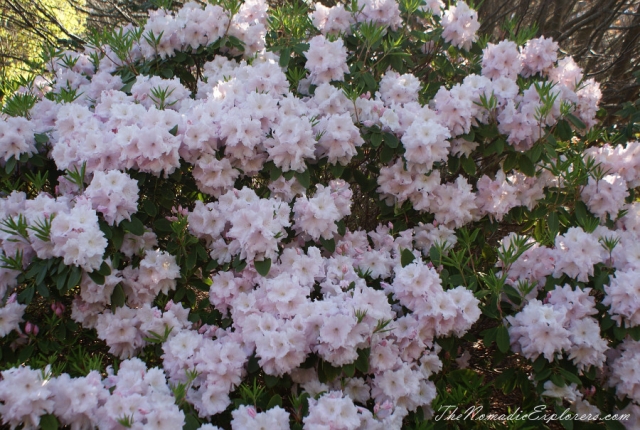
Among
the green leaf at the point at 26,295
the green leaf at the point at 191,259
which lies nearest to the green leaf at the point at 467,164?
the green leaf at the point at 191,259

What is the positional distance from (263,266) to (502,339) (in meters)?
0.97

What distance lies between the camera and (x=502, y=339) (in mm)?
2154

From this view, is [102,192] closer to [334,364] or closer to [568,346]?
[334,364]

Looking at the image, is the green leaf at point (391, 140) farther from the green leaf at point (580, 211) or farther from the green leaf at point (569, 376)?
the green leaf at point (569, 376)

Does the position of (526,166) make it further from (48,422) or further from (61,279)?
(48,422)

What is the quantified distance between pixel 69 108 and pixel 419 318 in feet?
5.77

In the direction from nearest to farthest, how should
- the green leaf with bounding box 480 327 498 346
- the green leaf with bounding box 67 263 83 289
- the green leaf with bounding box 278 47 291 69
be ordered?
the green leaf with bounding box 67 263 83 289
the green leaf with bounding box 480 327 498 346
the green leaf with bounding box 278 47 291 69

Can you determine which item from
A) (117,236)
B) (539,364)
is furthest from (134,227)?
(539,364)

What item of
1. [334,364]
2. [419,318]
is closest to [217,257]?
[334,364]

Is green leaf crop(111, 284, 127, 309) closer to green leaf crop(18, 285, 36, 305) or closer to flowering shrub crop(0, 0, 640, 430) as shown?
flowering shrub crop(0, 0, 640, 430)

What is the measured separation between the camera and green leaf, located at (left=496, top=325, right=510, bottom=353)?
2129 mm

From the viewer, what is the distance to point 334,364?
1.99 metres

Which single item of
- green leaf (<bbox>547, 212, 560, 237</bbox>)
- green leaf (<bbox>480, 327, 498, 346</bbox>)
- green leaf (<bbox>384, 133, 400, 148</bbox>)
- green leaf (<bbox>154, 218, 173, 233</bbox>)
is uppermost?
green leaf (<bbox>384, 133, 400, 148</bbox>)

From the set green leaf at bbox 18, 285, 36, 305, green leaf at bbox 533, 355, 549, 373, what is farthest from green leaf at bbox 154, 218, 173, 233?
green leaf at bbox 533, 355, 549, 373
